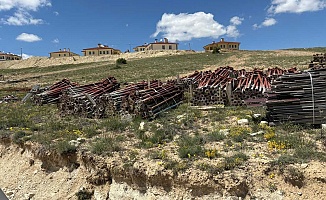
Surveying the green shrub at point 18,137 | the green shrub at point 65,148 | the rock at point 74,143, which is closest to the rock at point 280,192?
the green shrub at point 65,148

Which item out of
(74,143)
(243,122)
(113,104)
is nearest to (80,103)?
(113,104)

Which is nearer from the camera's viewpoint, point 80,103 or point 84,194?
point 84,194

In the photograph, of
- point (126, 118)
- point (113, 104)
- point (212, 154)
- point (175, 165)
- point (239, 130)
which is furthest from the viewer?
point (113, 104)

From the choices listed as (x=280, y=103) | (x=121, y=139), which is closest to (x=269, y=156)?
(x=280, y=103)

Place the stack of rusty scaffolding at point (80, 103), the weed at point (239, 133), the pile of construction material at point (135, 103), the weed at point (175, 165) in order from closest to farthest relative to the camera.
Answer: the weed at point (175, 165)
the weed at point (239, 133)
the pile of construction material at point (135, 103)
the stack of rusty scaffolding at point (80, 103)

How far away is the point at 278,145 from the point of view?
304 inches

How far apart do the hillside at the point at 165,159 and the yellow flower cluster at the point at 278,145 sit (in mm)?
25

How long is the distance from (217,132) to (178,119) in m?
2.73

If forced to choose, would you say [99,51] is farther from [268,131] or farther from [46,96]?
[268,131]

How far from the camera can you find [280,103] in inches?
377

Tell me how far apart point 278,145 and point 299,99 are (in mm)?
2413

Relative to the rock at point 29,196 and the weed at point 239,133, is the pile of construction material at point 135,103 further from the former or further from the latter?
the rock at point 29,196

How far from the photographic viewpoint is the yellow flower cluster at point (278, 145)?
25.1 feet

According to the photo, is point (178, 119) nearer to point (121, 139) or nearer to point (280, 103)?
point (121, 139)
